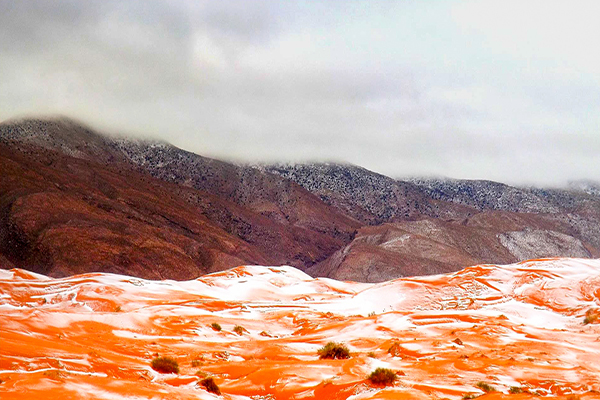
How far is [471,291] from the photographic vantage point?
36.7 m

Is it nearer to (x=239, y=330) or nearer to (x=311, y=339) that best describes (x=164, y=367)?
(x=311, y=339)

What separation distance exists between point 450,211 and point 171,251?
407 feet

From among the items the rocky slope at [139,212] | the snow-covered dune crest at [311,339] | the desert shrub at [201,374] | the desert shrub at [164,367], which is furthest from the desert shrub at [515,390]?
the rocky slope at [139,212]

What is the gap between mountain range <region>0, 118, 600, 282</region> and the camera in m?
93.4

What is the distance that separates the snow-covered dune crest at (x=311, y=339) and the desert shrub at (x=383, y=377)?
0.23 metres

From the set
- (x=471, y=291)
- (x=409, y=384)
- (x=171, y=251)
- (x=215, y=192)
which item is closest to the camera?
(x=409, y=384)

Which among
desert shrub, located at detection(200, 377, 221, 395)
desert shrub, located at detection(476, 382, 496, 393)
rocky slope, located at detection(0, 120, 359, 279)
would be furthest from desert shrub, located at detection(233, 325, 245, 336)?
rocky slope, located at detection(0, 120, 359, 279)

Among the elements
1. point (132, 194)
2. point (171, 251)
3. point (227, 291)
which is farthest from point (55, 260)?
point (227, 291)

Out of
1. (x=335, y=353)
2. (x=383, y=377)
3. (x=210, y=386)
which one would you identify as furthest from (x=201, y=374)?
(x=335, y=353)

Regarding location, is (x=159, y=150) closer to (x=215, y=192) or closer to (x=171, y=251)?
(x=215, y=192)

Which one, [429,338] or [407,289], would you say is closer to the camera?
[429,338]

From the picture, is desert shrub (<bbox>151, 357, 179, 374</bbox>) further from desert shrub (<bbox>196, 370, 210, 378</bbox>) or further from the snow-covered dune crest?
desert shrub (<bbox>196, 370, 210, 378</bbox>)

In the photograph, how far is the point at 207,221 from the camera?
131750 millimetres

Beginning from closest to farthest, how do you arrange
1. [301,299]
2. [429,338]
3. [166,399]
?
[166,399] < [429,338] < [301,299]
